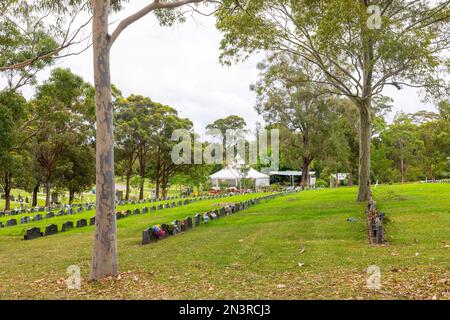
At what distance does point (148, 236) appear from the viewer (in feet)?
39.0

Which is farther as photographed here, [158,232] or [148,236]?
[158,232]

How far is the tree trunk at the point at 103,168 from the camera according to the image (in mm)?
7410

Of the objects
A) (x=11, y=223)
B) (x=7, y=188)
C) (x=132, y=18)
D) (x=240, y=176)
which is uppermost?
(x=132, y=18)

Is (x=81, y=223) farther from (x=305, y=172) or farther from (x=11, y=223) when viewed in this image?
(x=305, y=172)

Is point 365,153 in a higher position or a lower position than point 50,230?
higher

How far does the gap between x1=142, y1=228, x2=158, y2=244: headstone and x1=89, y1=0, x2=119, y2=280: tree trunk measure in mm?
4267

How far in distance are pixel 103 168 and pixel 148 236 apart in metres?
4.91

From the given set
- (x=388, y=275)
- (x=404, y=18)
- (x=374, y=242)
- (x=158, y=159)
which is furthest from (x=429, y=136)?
(x=388, y=275)

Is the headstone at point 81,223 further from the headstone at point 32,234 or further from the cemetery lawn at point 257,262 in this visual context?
the cemetery lawn at point 257,262

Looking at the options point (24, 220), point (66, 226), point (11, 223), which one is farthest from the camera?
point (24, 220)

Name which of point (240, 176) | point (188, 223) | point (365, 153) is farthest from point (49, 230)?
point (240, 176)

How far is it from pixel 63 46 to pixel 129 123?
84.7 feet

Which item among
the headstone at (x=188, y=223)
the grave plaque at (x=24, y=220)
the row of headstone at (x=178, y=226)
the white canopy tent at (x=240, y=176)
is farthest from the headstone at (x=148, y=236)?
the white canopy tent at (x=240, y=176)
